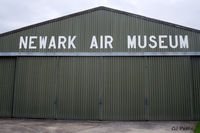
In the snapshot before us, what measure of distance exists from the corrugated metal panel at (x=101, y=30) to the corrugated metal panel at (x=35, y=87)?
111cm

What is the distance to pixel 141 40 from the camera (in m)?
13.5

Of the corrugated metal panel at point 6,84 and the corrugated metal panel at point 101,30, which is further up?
the corrugated metal panel at point 101,30

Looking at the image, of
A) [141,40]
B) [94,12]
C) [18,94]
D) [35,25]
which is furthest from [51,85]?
[141,40]

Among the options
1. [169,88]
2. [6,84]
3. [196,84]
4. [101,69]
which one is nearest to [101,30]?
[101,69]

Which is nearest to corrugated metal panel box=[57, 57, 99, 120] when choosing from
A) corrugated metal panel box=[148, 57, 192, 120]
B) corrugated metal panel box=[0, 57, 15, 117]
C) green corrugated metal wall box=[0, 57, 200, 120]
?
green corrugated metal wall box=[0, 57, 200, 120]

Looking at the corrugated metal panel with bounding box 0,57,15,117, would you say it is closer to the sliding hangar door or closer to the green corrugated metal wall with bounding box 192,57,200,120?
the sliding hangar door

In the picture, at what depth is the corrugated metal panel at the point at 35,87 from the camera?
43.3 feet

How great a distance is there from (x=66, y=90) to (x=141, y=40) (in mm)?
6889

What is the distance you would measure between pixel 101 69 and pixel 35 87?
527 cm

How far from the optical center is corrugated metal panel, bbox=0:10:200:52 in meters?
13.5

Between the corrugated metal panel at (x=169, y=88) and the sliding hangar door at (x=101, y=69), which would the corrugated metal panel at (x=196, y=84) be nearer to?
the sliding hangar door at (x=101, y=69)

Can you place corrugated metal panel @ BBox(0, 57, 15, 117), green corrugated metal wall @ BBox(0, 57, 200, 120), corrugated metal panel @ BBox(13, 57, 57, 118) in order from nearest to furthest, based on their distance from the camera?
green corrugated metal wall @ BBox(0, 57, 200, 120) < corrugated metal panel @ BBox(13, 57, 57, 118) < corrugated metal panel @ BBox(0, 57, 15, 117)

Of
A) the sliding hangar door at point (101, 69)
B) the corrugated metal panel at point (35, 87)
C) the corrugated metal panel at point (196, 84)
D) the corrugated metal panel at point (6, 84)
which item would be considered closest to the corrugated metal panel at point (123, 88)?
the sliding hangar door at point (101, 69)

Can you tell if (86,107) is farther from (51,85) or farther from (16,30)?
(16,30)
